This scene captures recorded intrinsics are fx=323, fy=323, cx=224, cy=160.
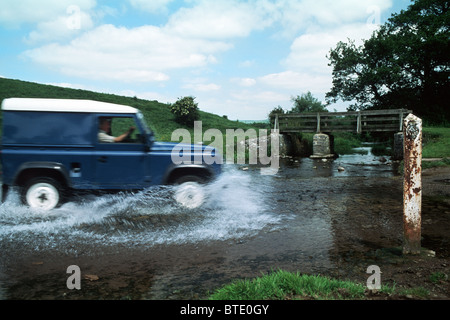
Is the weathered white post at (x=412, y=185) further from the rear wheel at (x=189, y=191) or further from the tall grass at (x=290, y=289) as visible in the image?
the rear wheel at (x=189, y=191)

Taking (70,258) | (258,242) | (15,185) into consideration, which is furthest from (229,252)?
(15,185)

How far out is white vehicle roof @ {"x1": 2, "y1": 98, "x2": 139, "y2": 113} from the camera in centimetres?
632

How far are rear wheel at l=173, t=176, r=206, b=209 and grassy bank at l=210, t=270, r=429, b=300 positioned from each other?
3.56 m

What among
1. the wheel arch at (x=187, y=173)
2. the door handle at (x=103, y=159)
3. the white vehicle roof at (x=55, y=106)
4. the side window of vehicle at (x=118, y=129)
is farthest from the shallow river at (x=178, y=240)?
the white vehicle roof at (x=55, y=106)

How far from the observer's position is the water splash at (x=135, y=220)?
5.37 m

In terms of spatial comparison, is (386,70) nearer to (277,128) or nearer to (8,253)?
(277,128)

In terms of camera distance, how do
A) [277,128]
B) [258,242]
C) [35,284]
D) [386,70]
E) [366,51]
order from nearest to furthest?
[35,284]
[258,242]
[277,128]
[386,70]
[366,51]

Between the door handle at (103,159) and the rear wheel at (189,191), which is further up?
the door handle at (103,159)

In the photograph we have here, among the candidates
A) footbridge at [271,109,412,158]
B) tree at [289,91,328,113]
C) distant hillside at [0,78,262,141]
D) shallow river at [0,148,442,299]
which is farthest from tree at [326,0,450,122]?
shallow river at [0,148,442,299]

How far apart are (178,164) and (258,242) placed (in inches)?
99.7

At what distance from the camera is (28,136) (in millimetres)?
6363

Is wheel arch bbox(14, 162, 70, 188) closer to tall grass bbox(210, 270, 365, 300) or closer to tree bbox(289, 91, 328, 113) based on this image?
tall grass bbox(210, 270, 365, 300)

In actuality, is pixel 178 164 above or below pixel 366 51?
below

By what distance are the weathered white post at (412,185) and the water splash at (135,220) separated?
7.42ft
